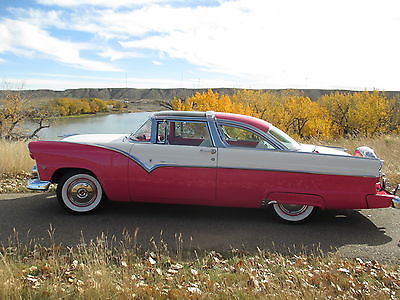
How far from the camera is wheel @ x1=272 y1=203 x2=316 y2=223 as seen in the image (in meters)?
4.79

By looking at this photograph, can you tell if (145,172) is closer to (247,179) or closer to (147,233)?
(147,233)

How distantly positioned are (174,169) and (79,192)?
Result: 5.23ft

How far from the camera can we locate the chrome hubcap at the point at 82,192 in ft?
16.4

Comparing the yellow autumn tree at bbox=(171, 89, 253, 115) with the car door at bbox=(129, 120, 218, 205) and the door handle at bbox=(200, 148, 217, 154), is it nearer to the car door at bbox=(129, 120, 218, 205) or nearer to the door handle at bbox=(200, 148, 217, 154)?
the car door at bbox=(129, 120, 218, 205)

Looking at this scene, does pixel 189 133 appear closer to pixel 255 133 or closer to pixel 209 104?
pixel 255 133

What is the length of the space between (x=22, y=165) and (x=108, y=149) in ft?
13.8

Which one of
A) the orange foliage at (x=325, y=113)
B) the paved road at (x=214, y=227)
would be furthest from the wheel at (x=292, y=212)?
the orange foliage at (x=325, y=113)

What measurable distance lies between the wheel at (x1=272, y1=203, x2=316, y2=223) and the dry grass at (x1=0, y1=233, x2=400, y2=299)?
93 centimetres

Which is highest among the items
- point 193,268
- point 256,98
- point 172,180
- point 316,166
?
point 256,98

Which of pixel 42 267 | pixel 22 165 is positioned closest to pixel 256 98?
pixel 22 165

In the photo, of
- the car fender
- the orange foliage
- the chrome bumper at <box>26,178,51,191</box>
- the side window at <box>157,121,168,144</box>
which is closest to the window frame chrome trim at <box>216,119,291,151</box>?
the car fender

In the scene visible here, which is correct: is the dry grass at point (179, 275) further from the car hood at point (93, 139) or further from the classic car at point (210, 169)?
the car hood at point (93, 139)

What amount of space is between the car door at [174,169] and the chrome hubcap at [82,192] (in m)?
Result: 0.69

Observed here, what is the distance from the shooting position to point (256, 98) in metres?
55.8
